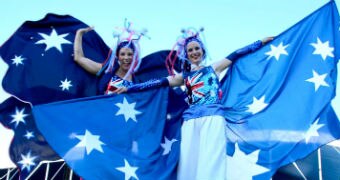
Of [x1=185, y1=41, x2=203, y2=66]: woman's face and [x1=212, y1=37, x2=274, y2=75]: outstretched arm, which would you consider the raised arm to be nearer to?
[x1=185, y1=41, x2=203, y2=66]: woman's face

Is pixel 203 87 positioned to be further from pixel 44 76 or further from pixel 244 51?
pixel 44 76

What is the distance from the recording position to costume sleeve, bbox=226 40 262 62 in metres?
5.26

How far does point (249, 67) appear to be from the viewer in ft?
17.4

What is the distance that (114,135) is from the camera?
196 inches

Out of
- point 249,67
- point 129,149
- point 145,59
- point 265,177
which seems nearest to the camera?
point 265,177

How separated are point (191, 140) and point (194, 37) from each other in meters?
1.23

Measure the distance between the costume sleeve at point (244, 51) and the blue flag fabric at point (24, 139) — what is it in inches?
89.5

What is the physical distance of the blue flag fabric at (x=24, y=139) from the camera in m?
5.23

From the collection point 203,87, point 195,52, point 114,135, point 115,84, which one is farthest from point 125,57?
point 203,87

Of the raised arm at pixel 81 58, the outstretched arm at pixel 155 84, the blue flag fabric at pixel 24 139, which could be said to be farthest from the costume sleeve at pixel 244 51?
the blue flag fabric at pixel 24 139

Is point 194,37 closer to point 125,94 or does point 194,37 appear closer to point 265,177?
point 125,94

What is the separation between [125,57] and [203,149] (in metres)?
1.60

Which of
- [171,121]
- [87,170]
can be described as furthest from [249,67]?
[87,170]

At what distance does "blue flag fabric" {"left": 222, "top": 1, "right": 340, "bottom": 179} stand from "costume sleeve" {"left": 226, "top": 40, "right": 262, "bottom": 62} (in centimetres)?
6
